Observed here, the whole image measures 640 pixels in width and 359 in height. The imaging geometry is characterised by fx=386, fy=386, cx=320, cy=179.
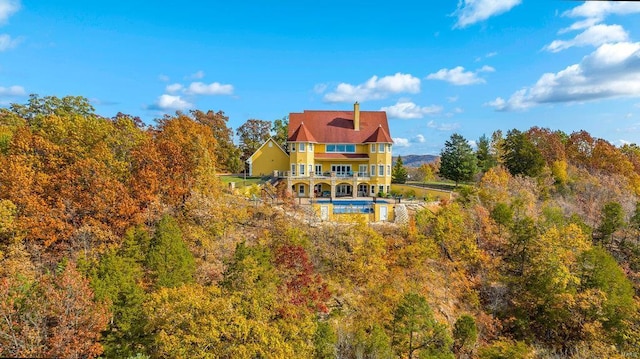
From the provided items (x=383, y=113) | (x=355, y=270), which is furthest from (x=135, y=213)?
(x=383, y=113)

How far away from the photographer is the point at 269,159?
1743 inches

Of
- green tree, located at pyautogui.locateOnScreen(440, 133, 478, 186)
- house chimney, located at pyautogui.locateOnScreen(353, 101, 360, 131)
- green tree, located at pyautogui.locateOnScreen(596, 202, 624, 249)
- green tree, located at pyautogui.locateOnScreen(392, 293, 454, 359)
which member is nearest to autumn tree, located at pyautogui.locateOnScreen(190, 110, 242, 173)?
house chimney, located at pyautogui.locateOnScreen(353, 101, 360, 131)

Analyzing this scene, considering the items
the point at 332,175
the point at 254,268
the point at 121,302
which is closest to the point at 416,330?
the point at 254,268

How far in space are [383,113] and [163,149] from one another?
2648 cm

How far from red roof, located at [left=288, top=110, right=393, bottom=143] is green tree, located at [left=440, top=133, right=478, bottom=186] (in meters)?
9.21

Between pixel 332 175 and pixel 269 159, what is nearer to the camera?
pixel 332 175

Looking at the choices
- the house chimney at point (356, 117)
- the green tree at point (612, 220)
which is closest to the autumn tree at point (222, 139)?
the house chimney at point (356, 117)

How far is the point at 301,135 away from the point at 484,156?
2657cm

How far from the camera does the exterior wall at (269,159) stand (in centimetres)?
A: 4403

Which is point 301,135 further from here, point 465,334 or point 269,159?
point 465,334

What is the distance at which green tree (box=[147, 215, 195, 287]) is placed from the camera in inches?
747

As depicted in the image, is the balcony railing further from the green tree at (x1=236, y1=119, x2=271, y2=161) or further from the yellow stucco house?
the green tree at (x1=236, y1=119, x2=271, y2=161)

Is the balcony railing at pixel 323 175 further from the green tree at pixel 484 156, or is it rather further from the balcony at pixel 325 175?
the green tree at pixel 484 156

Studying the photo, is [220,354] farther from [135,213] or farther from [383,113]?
[383,113]
